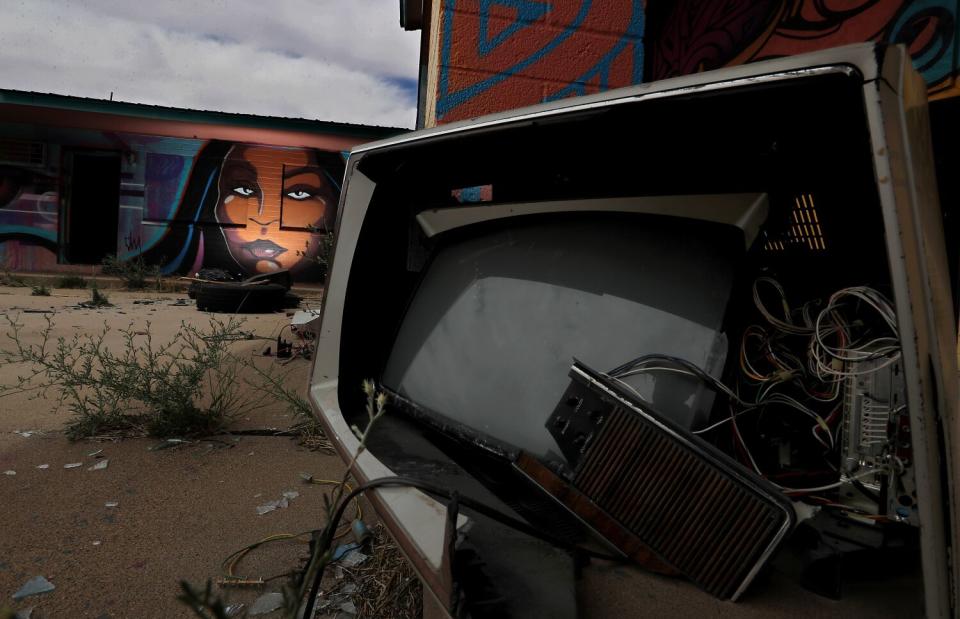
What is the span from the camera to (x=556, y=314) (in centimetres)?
134

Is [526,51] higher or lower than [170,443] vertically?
higher

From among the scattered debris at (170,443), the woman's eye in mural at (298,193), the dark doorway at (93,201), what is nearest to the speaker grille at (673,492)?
the scattered debris at (170,443)

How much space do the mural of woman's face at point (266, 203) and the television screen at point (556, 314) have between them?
10.4 m

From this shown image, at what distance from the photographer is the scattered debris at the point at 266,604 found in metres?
1.28

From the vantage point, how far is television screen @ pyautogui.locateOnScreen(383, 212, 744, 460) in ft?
3.79

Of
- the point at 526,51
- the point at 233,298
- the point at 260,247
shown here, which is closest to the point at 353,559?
the point at 526,51

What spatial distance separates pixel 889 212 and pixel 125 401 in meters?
3.03

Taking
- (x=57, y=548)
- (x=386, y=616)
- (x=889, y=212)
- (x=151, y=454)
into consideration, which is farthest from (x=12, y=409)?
(x=889, y=212)

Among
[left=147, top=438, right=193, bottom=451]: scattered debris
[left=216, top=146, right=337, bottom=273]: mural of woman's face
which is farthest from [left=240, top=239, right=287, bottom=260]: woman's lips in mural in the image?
[left=147, top=438, right=193, bottom=451]: scattered debris

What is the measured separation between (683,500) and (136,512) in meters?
1.72

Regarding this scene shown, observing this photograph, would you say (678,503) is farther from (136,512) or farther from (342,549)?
(136,512)

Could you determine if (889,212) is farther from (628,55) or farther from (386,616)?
(628,55)

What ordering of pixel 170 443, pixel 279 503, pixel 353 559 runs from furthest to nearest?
pixel 170 443, pixel 279 503, pixel 353 559

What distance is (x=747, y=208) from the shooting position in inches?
45.6
